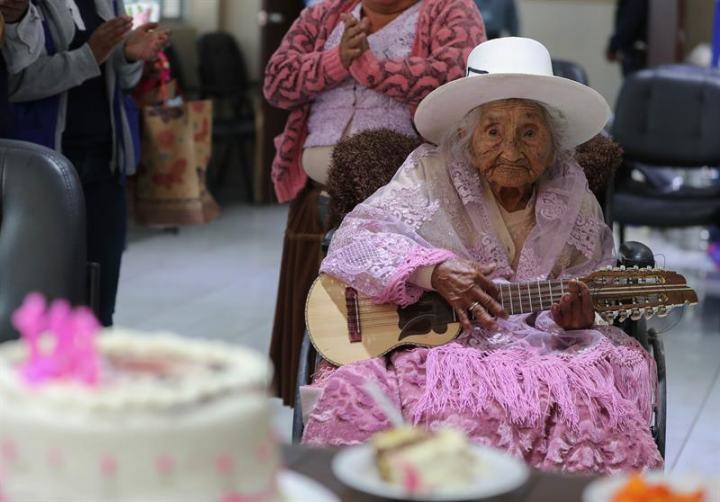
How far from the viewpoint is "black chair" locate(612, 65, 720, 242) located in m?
5.66

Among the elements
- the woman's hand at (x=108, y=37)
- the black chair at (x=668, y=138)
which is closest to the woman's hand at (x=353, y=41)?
the woman's hand at (x=108, y=37)

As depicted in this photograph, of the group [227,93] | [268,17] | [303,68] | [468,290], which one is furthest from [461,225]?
[268,17]

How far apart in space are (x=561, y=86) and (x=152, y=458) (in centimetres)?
188

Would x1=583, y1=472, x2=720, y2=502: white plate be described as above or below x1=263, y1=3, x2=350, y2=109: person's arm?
below

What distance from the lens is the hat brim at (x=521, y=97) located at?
2.74m

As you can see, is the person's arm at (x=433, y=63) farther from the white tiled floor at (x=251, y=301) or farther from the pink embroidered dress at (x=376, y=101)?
the white tiled floor at (x=251, y=301)

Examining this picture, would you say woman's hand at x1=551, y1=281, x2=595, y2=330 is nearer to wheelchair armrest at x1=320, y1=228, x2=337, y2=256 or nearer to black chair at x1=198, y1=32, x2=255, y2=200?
wheelchair armrest at x1=320, y1=228, x2=337, y2=256

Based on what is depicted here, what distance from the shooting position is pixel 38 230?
2.48 metres

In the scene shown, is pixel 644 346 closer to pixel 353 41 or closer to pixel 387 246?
pixel 387 246

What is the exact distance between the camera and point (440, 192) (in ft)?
9.23

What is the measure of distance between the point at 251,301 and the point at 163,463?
474 centimetres

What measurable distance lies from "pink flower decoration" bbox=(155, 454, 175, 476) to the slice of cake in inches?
11.3

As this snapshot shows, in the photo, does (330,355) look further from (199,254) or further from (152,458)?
(199,254)

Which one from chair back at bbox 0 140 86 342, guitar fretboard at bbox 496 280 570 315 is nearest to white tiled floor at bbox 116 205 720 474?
guitar fretboard at bbox 496 280 570 315
